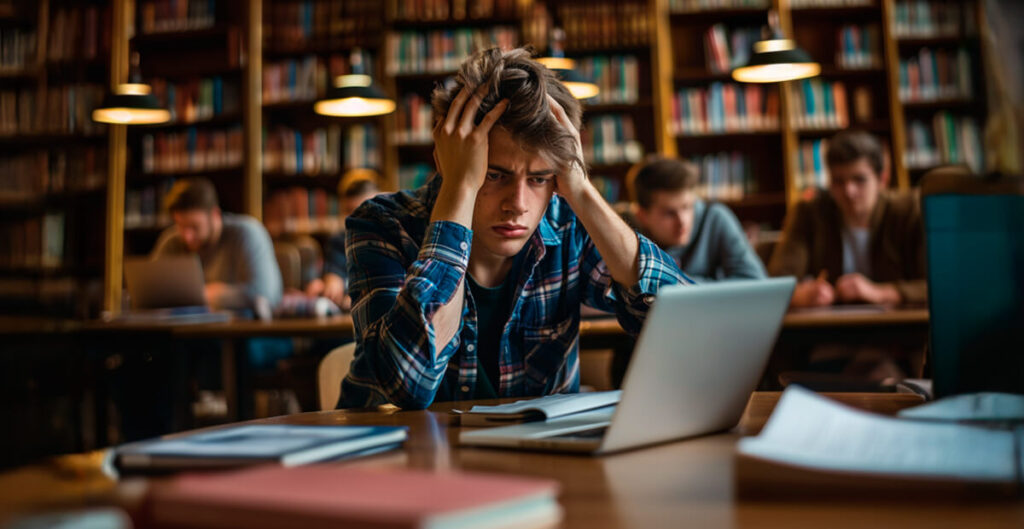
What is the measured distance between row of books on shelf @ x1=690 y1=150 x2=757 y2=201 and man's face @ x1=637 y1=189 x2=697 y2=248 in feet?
5.87

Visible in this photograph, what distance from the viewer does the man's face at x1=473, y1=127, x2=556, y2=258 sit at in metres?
1.37

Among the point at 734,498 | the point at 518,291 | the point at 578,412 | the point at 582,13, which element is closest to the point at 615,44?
the point at 582,13

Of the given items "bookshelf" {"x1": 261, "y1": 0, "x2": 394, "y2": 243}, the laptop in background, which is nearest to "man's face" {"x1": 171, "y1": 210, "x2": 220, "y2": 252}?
the laptop in background

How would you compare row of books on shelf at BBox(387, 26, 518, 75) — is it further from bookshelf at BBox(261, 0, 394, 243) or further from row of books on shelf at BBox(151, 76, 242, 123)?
row of books on shelf at BBox(151, 76, 242, 123)

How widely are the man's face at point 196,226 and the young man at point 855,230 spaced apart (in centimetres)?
252

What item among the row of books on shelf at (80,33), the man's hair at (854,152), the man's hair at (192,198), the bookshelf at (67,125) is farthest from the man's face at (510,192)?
the row of books on shelf at (80,33)

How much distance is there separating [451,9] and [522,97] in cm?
415

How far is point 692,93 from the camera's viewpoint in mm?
5055

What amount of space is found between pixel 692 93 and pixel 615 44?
0.54 meters

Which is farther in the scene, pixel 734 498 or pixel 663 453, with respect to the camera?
pixel 663 453

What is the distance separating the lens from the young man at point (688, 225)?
10.7ft

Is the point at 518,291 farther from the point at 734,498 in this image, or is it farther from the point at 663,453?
the point at 734,498

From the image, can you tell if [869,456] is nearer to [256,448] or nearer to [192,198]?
[256,448]

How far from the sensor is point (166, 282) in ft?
11.2
